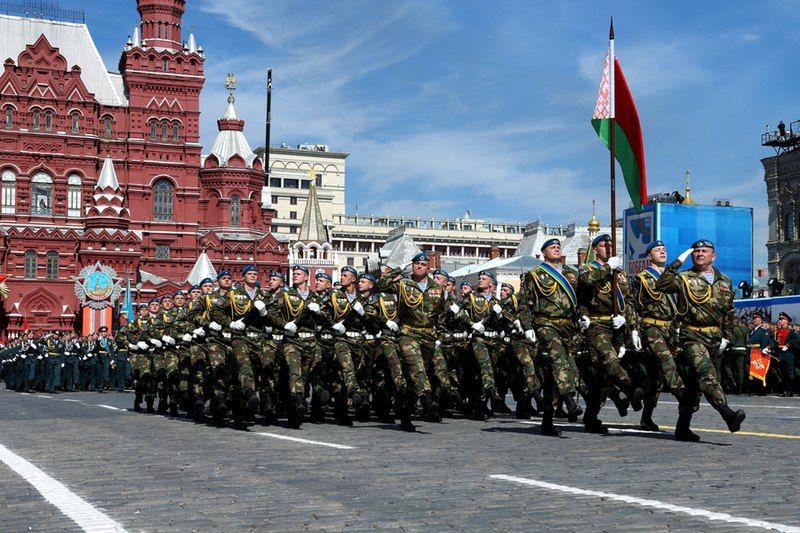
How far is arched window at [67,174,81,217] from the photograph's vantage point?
212 feet

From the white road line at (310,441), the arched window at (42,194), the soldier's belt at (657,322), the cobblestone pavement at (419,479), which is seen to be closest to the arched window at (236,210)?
the arched window at (42,194)

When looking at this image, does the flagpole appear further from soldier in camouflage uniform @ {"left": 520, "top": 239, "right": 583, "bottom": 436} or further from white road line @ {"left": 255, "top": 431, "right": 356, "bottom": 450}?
white road line @ {"left": 255, "top": 431, "right": 356, "bottom": 450}

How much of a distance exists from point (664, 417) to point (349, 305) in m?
4.60

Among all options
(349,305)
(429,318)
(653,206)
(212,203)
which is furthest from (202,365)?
(212,203)

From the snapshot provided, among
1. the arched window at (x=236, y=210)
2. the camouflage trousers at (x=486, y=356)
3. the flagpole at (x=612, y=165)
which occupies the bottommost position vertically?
the camouflage trousers at (x=486, y=356)

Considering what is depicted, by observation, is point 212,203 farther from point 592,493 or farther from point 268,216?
point 592,493

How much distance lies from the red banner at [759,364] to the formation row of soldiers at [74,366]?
2054 centimetres

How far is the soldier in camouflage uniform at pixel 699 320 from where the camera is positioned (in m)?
10.0

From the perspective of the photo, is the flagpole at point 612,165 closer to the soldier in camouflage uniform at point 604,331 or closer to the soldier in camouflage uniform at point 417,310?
the soldier in camouflage uniform at point 604,331

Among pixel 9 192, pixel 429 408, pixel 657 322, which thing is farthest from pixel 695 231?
pixel 9 192

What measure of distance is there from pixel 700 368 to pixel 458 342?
5.55m

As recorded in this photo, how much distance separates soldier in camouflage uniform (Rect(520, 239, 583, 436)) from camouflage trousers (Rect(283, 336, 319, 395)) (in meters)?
3.21

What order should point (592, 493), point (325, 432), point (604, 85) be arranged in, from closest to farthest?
point (592, 493), point (325, 432), point (604, 85)

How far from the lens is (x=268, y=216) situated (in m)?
73.1
